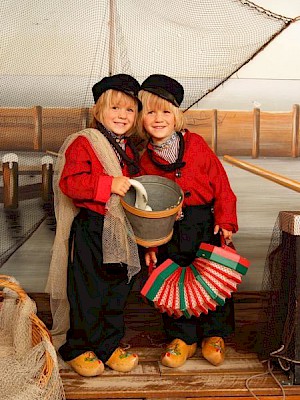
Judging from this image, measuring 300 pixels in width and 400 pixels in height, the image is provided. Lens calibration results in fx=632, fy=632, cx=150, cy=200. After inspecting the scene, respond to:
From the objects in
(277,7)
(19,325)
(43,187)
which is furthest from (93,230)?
(277,7)

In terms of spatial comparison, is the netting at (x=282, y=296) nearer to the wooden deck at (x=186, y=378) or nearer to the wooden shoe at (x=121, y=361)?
the wooden deck at (x=186, y=378)

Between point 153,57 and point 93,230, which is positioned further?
point 153,57

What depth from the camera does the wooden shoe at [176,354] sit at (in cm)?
278

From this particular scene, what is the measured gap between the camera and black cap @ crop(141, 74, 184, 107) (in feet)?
9.00

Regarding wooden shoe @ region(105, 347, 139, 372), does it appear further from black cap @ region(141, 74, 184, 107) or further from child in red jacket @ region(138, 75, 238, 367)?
black cap @ region(141, 74, 184, 107)

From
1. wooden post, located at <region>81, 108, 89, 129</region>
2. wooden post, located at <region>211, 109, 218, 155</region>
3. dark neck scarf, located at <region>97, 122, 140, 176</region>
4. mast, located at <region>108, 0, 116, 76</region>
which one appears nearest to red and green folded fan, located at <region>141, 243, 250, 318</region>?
dark neck scarf, located at <region>97, 122, 140, 176</region>

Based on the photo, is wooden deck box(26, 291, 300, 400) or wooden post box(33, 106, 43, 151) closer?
wooden deck box(26, 291, 300, 400)

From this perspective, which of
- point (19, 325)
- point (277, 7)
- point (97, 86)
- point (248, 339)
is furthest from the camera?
point (277, 7)

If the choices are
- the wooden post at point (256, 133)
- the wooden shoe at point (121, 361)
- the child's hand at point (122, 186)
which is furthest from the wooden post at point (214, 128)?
the wooden shoe at point (121, 361)

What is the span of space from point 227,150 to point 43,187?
3.29 feet

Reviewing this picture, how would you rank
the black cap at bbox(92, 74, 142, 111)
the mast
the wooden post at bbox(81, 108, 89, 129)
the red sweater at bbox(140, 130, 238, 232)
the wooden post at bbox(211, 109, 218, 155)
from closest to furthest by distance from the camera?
the black cap at bbox(92, 74, 142, 111)
the red sweater at bbox(140, 130, 238, 232)
the mast
the wooden post at bbox(81, 108, 89, 129)
the wooden post at bbox(211, 109, 218, 155)

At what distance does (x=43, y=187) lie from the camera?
3289mm

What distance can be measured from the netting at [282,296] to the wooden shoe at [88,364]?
74cm

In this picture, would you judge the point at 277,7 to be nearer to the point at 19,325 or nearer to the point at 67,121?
the point at 67,121
